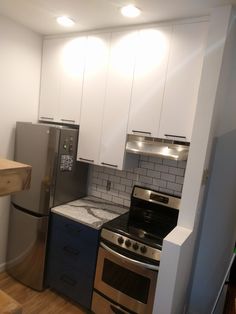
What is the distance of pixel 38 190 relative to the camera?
236 cm

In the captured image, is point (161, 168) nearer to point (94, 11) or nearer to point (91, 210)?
point (91, 210)

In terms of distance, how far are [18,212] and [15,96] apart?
3.96ft

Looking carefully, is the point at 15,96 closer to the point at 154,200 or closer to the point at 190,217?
the point at 154,200

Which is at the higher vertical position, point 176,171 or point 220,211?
point 176,171

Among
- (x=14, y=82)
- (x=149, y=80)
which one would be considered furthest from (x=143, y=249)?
(x=14, y=82)

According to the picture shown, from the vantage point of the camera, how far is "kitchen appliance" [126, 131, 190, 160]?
196 centimetres

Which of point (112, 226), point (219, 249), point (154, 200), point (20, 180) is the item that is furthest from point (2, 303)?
point (219, 249)

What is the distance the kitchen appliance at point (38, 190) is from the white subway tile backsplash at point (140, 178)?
26cm

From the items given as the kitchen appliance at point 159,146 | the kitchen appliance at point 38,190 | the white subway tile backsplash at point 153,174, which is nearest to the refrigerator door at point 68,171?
the kitchen appliance at point 38,190

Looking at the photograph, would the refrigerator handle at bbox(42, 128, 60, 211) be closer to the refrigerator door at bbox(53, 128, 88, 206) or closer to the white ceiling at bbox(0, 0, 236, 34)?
the refrigerator door at bbox(53, 128, 88, 206)

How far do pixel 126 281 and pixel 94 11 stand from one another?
7.18ft

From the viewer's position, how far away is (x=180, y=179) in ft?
7.54

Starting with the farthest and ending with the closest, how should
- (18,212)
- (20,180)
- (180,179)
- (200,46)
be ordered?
(18,212) < (180,179) < (200,46) < (20,180)

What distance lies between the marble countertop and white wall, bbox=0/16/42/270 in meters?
0.75
